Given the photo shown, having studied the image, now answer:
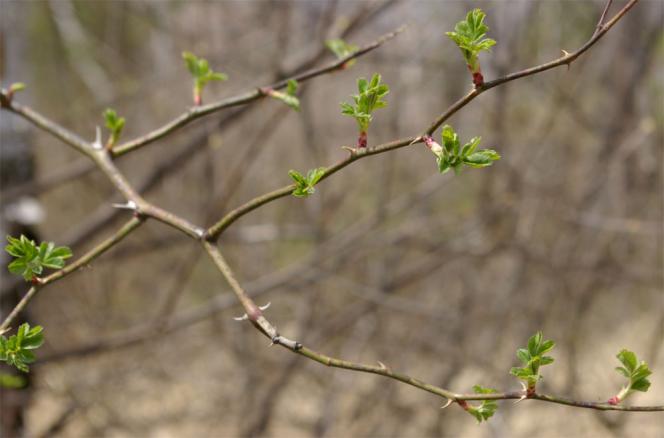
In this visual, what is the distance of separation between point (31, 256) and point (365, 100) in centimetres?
59

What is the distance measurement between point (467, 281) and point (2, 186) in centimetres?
288

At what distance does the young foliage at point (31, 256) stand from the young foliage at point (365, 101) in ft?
1.72

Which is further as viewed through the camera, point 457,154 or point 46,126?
point 46,126

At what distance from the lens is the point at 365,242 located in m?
4.39

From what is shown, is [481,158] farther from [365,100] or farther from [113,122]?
[113,122]

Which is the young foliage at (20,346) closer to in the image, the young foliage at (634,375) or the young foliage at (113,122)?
the young foliage at (113,122)

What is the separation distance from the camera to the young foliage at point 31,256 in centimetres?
122

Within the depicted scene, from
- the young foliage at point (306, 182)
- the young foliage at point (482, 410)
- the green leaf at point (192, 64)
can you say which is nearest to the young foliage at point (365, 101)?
the young foliage at point (306, 182)

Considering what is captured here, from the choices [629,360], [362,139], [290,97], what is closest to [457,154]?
[362,139]

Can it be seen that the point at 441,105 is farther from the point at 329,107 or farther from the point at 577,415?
the point at 577,415

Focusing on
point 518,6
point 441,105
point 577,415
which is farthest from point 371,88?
point 441,105

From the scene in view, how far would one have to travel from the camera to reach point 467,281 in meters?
5.04

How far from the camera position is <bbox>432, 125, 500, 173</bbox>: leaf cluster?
107 cm

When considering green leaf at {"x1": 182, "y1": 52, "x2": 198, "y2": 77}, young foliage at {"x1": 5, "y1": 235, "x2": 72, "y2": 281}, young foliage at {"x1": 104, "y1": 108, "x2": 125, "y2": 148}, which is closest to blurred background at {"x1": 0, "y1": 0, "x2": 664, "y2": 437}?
green leaf at {"x1": 182, "y1": 52, "x2": 198, "y2": 77}
